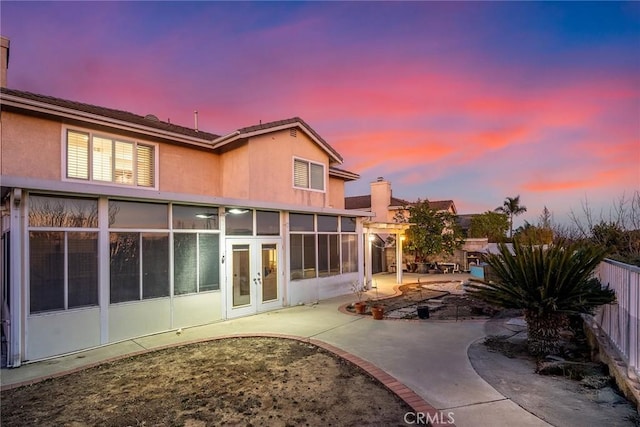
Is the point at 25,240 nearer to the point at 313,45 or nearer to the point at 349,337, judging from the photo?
the point at 349,337

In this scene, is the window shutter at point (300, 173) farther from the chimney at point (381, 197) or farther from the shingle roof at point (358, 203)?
the shingle roof at point (358, 203)

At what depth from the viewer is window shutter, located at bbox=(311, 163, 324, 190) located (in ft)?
48.7

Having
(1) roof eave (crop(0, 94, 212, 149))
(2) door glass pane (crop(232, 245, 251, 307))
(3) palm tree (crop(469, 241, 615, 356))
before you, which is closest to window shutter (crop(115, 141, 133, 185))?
(1) roof eave (crop(0, 94, 212, 149))

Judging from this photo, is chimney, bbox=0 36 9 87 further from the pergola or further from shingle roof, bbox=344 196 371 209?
shingle roof, bbox=344 196 371 209

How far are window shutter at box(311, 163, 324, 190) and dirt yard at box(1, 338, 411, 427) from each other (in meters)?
8.98

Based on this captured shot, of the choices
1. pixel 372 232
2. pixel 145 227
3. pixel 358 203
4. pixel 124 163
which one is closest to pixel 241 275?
pixel 145 227

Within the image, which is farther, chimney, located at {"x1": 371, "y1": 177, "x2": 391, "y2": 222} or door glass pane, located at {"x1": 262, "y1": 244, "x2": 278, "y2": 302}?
chimney, located at {"x1": 371, "y1": 177, "x2": 391, "y2": 222}

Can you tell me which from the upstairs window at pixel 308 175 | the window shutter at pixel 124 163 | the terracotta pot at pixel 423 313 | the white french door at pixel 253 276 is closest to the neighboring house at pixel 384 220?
the upstairs window at pixel 308 175

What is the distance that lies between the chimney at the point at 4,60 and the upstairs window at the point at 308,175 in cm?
955

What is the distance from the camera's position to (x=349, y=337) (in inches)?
314

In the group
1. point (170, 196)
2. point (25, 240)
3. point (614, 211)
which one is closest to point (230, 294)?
point (170, 196)

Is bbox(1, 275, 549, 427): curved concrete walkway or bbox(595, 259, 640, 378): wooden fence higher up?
bbox(595, 259, 640, 378): wooden fence

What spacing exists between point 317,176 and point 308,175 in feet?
1.98

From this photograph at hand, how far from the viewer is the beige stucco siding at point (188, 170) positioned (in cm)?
A: 1173
